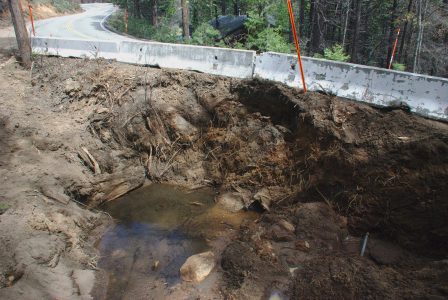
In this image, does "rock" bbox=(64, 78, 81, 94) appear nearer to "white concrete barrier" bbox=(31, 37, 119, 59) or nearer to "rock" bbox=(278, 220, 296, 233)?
"white concrete barrier" bbox=(31, 37, 119, 59)

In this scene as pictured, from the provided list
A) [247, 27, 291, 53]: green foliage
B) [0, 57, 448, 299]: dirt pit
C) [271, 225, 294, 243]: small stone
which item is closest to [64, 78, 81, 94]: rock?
[0, 57, 448, 299]: dirt pit

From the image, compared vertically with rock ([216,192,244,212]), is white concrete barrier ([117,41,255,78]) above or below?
above

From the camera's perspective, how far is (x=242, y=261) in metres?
6.25

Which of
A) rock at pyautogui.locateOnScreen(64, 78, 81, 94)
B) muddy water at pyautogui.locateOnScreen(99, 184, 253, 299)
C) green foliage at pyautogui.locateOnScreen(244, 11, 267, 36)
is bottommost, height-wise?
muddy water at pyautogui.locateOnScreen(99, 184, 253, 299)

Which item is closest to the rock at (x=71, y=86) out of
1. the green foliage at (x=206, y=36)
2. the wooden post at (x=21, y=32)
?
the wooden post at (x=21, y=32)

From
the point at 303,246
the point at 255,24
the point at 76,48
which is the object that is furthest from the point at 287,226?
the point at 76,48

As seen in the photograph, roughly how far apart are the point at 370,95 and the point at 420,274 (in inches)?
150

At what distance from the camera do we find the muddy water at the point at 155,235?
6.32 meters

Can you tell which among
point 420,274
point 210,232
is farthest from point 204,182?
point 420,274

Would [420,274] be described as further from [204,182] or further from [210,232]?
[204,182]

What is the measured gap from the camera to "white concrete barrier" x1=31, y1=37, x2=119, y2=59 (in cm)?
1074

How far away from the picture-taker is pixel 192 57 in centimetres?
962

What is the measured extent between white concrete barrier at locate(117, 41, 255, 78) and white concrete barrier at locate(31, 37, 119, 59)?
0.45 meters

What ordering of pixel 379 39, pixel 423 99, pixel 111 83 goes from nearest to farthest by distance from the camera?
pixel 423 99 → pixel 111 83 → pixel 379 39
